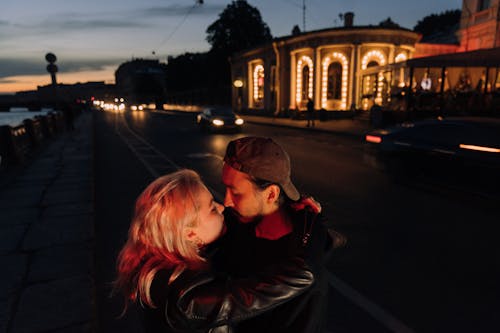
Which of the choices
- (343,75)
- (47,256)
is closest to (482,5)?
(343,75)

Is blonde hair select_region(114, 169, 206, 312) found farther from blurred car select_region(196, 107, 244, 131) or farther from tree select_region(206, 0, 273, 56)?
tree select_region(206, 0, 273, 56)

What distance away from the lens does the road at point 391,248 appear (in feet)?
9.70

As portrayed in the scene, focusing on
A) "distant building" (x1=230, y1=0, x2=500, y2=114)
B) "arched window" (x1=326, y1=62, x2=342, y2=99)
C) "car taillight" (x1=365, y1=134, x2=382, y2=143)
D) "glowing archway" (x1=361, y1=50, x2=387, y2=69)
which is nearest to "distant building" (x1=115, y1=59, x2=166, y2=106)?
"distant building" (x1=230, y1=0, x2=500, y2=114)

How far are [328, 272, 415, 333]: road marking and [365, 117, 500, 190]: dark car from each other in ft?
13.0

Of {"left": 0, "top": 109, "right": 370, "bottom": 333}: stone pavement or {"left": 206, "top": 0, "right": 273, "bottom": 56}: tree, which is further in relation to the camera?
{"left": 206, "top": 0, "right": 273, "bottom": 56}: tree

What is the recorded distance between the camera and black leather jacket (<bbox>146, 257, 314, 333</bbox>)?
1.01m

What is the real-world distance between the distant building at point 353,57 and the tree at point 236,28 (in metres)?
25.9

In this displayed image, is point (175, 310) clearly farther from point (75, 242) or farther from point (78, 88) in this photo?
point (78, 88)

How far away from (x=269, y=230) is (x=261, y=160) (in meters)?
0.26

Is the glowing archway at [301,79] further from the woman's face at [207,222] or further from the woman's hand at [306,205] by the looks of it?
the woman's face at [207,222]

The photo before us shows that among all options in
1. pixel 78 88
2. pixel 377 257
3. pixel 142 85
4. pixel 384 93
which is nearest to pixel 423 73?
pixel 384 93

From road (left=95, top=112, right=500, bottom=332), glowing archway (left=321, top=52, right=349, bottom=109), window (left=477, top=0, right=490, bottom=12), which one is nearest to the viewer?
road (left=95, top=112, right=500, bottom=332)

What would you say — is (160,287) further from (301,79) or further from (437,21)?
(437,21)

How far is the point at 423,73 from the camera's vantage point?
2264cm
